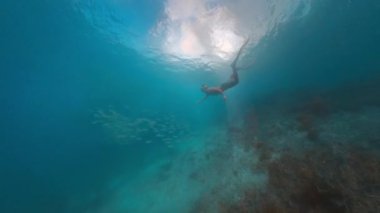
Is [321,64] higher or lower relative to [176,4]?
lower

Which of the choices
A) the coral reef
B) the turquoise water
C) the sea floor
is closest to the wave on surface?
the turquoise water

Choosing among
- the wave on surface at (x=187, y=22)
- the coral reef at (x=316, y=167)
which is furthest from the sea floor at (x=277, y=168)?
the wave on surface at (x=187, y=22)

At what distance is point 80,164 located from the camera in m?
24.3

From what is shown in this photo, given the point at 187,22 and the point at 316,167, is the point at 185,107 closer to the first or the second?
the point at 187,22

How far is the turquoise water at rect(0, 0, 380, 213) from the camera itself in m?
10.6

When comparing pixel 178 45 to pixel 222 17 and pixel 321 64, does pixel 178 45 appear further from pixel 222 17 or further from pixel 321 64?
pixel 321 64

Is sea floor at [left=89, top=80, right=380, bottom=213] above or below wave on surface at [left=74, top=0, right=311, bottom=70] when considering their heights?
below

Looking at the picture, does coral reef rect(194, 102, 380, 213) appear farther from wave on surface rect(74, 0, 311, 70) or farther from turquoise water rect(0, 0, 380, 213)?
wave on surface rect(74, 0, 311, 70)

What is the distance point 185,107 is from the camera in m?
23.4

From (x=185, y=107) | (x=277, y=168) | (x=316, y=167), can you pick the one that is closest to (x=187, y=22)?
(x=277, y=168)

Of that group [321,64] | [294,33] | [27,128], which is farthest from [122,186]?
[321,64]

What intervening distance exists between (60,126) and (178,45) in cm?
1340

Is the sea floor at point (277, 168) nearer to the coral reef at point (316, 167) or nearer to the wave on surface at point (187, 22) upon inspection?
the coral reef at point (316, 167)

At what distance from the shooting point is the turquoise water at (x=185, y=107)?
1059 cm
